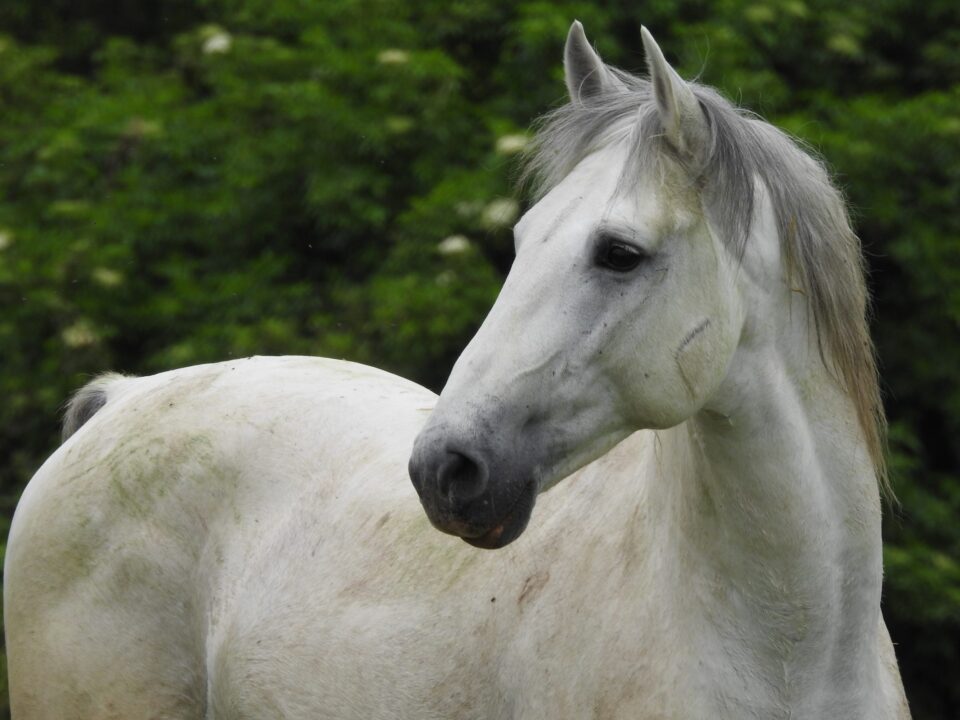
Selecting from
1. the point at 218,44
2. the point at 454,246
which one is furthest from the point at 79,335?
the point at 454,246

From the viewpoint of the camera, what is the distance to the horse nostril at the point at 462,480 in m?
1.81

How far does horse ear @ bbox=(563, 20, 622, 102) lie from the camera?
2244 mm

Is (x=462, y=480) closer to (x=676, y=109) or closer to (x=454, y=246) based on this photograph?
(x=676, y=109)

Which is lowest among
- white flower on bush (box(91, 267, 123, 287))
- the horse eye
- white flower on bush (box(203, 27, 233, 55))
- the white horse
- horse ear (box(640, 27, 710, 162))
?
white flower on bush (box(91, 267, 123, 287))

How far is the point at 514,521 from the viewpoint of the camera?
1868 mm

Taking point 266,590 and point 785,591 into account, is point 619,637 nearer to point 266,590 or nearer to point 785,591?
point 785,591

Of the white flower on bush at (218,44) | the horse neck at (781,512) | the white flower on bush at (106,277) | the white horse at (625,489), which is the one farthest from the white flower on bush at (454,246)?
the horse neck at (781,512)

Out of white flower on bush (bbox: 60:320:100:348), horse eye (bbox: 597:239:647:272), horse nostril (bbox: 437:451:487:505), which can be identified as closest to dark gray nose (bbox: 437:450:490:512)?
horse nostril (bbox: 437:451:487:505)

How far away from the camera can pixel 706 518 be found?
2055 millimetres

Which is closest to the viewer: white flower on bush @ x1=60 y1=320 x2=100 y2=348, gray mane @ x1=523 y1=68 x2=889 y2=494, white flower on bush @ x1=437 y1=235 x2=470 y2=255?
gray mane @ x1=523 y1=68 x2=889 y2=494

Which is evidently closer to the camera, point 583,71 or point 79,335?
point 583,71

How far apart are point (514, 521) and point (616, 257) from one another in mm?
432

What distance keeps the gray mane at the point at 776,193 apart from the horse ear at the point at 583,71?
8 cm

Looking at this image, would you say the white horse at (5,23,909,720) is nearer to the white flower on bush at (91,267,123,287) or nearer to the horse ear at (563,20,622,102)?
the horse ear at (563,20,622,102)
